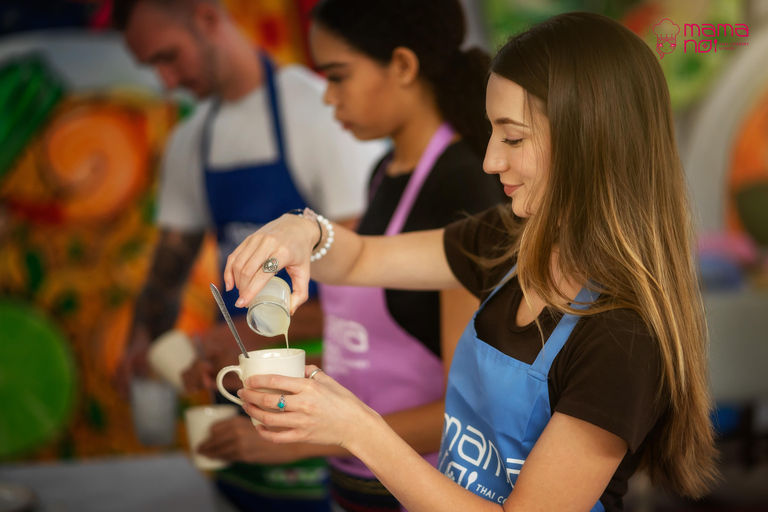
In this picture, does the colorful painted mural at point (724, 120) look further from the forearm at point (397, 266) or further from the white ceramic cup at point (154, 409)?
the white ceramic cup at point (154, 409)

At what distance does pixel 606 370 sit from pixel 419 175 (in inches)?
25.7

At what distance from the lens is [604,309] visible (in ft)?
2.89

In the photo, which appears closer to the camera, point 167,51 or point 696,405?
point 696,405

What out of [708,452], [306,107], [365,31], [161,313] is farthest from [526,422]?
[161,313]

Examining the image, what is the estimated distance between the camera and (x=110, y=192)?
3092 mm

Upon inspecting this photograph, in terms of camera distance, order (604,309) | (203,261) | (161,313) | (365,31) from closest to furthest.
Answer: (604,309) → (365,31) → (161,313) → (203,261)

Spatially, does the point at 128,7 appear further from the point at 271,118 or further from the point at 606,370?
the point at 606,370

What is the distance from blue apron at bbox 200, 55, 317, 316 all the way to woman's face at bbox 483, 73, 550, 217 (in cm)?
134

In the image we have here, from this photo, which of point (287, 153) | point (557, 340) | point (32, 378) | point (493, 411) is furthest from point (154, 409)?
point (557, 340)

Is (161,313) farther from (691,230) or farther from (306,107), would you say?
(691,230)

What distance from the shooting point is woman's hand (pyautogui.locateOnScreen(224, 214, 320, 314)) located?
3.14 feet

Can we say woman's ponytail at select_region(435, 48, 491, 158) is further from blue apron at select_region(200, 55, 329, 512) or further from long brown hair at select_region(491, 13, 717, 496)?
blue apron at select_region(200, 55, 329, 512)

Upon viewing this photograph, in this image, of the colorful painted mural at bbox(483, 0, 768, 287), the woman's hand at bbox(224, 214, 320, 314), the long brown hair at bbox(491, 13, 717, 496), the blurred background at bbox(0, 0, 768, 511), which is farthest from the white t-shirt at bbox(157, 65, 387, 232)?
→ the colorful painted mural at bbox(483, 0, 768, 287)

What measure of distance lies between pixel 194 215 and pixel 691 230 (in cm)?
198
